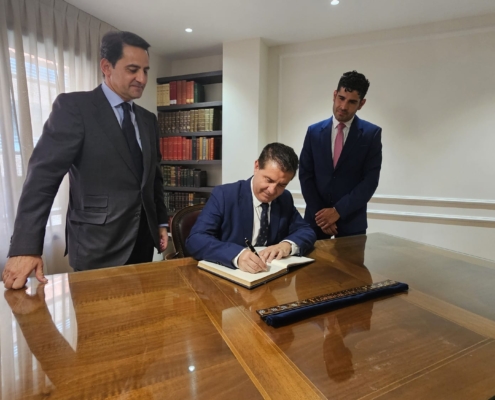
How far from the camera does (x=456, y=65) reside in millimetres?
2809

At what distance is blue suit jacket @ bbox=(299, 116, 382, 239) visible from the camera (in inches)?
73.9

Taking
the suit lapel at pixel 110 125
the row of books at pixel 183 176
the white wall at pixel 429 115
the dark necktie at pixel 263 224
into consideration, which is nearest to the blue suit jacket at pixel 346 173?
the dark necktie at pixel 263 224

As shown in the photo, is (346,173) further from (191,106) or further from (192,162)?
(191,106)

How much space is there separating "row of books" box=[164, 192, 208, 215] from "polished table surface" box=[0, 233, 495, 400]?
2.62 m

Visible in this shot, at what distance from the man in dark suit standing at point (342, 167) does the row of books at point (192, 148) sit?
1.75 meters

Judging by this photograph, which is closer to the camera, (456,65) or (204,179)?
(456,65)

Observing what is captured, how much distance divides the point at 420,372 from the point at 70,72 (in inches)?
128

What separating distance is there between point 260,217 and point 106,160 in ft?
2.38

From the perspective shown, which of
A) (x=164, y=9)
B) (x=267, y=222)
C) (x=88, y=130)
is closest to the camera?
(x=88, y=130)

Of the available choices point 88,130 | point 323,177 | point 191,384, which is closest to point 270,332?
point 191,384

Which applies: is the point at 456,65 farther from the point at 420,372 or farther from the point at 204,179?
the point at 420,372

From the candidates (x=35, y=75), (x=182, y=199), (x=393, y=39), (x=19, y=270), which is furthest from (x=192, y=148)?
(x=19, y=270)

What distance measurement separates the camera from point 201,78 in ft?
11.7

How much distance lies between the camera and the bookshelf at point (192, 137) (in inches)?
139
